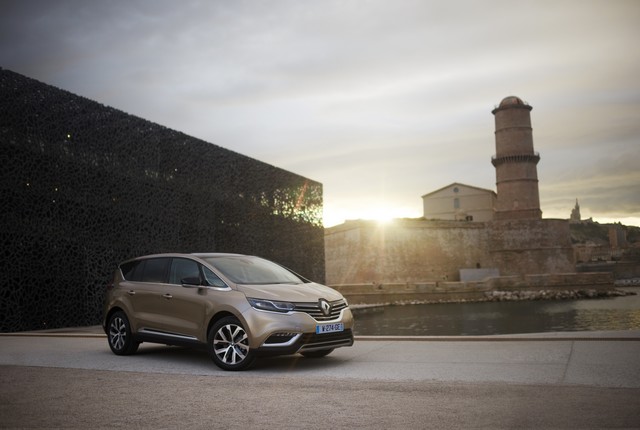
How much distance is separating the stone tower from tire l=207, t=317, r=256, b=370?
6080 cm

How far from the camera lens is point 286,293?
7.72m

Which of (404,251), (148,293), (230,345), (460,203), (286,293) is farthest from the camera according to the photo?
(460,203)

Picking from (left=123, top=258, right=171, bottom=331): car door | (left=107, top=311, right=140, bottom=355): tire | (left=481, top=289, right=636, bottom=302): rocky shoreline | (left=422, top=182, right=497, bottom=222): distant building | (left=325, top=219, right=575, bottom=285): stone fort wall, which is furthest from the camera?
(left=422, top=182, right=497, bottom=222): distant building

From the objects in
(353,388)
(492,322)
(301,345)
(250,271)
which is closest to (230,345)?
A: (301,345)

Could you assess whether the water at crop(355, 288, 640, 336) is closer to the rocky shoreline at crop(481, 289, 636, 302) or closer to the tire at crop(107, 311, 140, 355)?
the rocky shoreline at crop(481, 289, 636, 302)

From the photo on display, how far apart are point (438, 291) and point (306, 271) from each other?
67.3ft

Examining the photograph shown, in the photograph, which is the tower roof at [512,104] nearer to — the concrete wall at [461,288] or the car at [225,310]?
the concrete wall at [461,288]

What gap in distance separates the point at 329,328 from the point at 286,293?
27.7 inches

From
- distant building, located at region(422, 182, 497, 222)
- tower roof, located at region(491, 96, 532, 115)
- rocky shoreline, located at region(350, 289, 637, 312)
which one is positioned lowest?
rocky shoreline, located at region(350, 289, 637, 312)

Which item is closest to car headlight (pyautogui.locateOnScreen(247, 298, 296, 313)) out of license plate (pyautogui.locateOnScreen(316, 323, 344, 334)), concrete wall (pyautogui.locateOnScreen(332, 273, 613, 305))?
license plate (pyautogui.locateOnScreen(316, 323, 344, 334))

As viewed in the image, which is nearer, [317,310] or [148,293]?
[317,310]

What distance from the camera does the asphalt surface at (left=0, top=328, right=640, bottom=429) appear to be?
470 centimetres

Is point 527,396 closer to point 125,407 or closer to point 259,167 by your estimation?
point 125,407

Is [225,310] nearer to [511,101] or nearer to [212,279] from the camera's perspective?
[212,279]
